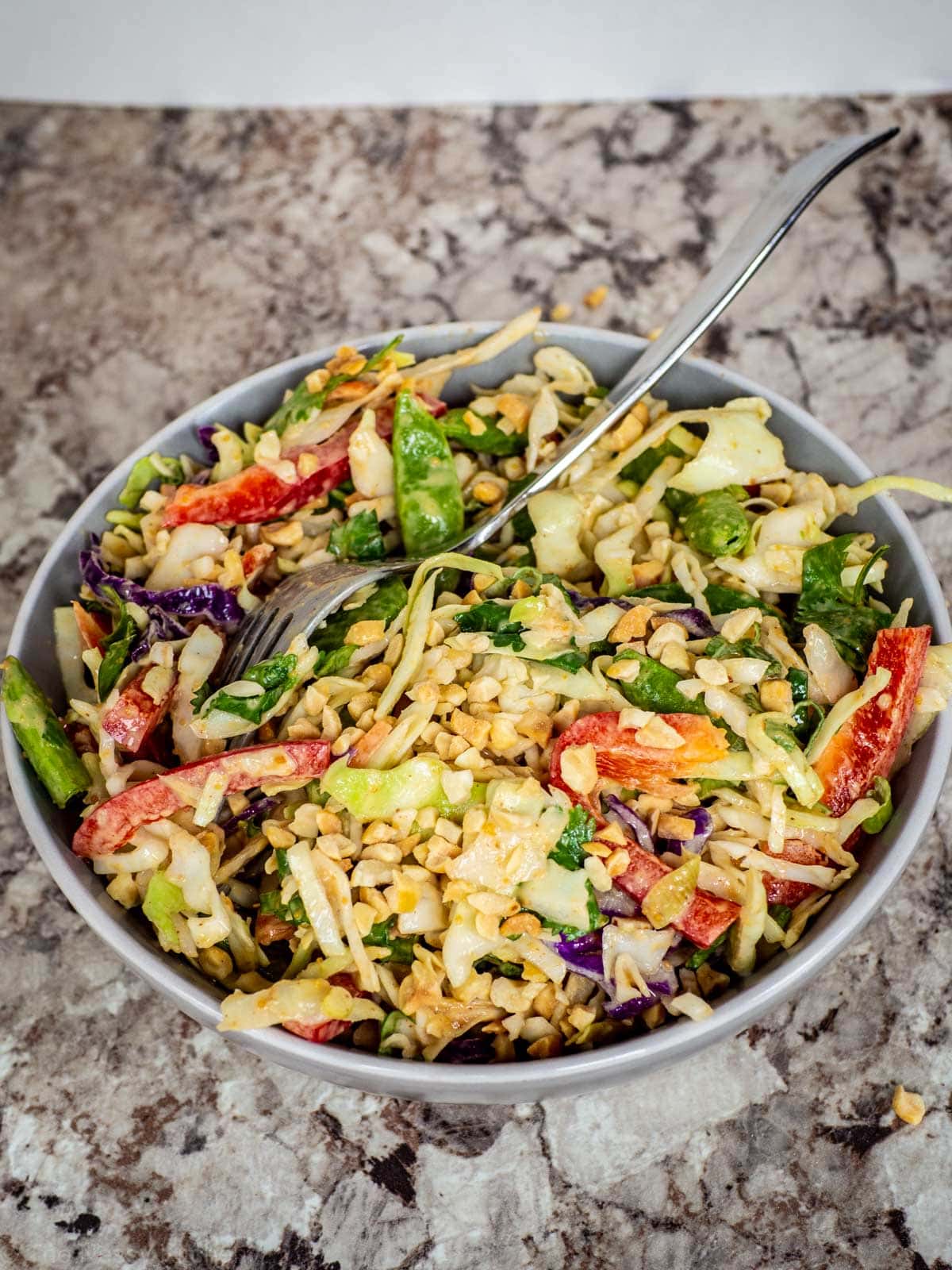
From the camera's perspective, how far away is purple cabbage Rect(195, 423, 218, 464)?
268 centimetres

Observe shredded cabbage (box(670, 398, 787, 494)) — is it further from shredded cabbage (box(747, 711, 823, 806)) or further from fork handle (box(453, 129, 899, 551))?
shredded cabbage (box(747, 711, 823, 806))

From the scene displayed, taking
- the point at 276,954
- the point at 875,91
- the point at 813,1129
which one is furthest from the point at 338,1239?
Result: the point at 875,91

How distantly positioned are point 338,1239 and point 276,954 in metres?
0.51

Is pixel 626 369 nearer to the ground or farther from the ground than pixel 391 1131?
farther from the ground

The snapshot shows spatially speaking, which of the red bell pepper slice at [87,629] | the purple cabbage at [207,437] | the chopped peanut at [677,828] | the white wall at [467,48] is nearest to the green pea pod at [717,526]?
the chopped peanut at [677,828]

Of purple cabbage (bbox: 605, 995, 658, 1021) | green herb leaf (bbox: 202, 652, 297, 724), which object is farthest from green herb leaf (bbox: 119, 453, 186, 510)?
purple cabbage (bbox: 605, 995, 658, 1021)

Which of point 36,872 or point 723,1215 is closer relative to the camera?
point 723,1215

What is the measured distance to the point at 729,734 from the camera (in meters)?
2.14

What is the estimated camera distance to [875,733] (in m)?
2.15

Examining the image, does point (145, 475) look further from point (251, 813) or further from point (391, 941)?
point (391, 941)

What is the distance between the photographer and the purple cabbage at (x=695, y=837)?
2.10m

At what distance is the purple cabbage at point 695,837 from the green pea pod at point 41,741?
3.61 feet

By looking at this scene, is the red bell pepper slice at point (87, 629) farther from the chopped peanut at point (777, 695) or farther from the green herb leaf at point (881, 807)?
the green herb leaf at point (881, 807)

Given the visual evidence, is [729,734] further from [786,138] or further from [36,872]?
[786,138]
